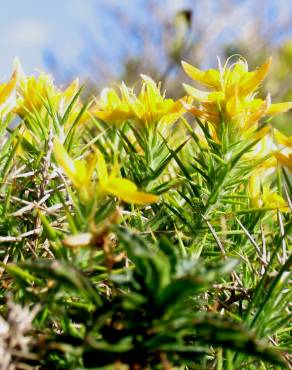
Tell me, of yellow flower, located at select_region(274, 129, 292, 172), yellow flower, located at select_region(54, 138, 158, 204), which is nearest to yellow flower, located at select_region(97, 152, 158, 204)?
yellow flower, located at select_region(54, 138, 158, 204)

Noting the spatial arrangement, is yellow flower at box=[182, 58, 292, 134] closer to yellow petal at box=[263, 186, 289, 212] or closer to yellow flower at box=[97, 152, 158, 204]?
yellow petal at box=[263, 186, 289, 212]

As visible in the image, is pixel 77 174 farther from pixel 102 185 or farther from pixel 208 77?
pixel 208 77

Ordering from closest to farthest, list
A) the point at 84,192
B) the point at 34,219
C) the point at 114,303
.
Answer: the point at 114,303 → the point at 84,192 → the point at 34,219

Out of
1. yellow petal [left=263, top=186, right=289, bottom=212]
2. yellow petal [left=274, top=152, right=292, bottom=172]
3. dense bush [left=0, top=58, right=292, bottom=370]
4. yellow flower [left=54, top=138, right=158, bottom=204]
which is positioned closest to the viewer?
dense bush [left=0, top=58, right=292, bottom=370]

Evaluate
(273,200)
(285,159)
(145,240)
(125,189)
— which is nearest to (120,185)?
(125,189)

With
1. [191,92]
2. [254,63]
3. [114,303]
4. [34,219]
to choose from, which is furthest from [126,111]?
[254,63]

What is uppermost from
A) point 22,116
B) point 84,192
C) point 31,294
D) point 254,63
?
point 254,63

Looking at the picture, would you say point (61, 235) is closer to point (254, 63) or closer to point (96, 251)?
point (96, 251)
